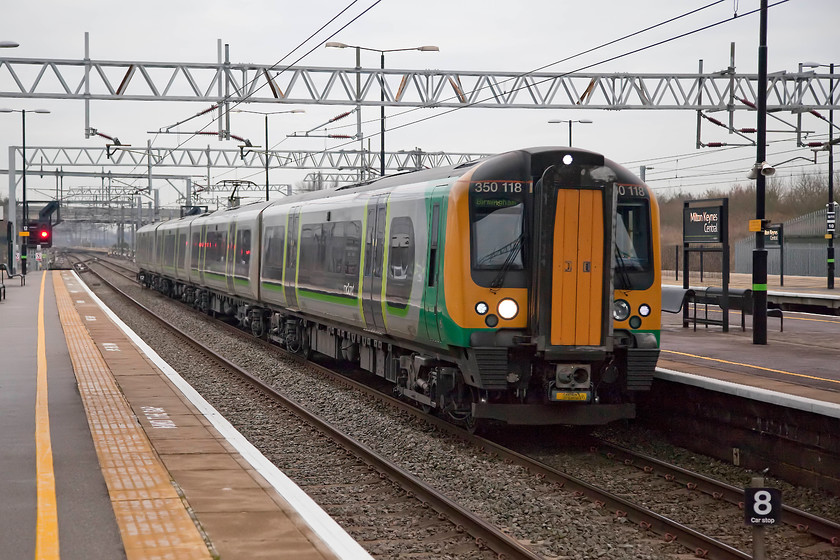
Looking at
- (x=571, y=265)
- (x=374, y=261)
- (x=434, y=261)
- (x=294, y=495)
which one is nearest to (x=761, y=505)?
(x=294, y=495)

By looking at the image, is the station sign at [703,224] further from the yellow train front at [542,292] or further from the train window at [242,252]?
the train window at [242,252]

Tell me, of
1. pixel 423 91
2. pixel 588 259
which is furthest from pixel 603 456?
pixel 423 91

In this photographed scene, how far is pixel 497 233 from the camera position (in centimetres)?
1056

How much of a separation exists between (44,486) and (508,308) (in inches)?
195

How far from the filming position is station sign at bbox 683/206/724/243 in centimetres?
1938

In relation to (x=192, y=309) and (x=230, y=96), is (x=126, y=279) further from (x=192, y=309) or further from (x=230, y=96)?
(x=230, y=96)

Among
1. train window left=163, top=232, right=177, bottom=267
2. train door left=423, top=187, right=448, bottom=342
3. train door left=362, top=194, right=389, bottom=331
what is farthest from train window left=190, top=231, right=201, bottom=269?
train door left=423, top=187, right=448, bottom=342

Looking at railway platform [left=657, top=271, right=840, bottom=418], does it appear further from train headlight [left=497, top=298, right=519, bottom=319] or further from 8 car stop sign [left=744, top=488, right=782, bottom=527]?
8 car stop sign [left=744, top=488, right=782, bottom=527]

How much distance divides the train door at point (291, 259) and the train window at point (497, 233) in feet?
26.4

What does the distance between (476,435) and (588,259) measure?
2412mm

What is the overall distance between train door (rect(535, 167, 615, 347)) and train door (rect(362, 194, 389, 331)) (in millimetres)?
3218

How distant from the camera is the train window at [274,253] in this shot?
19312 millimetres

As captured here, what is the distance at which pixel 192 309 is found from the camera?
32.9 meters

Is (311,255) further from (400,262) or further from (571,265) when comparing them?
(571,265)
